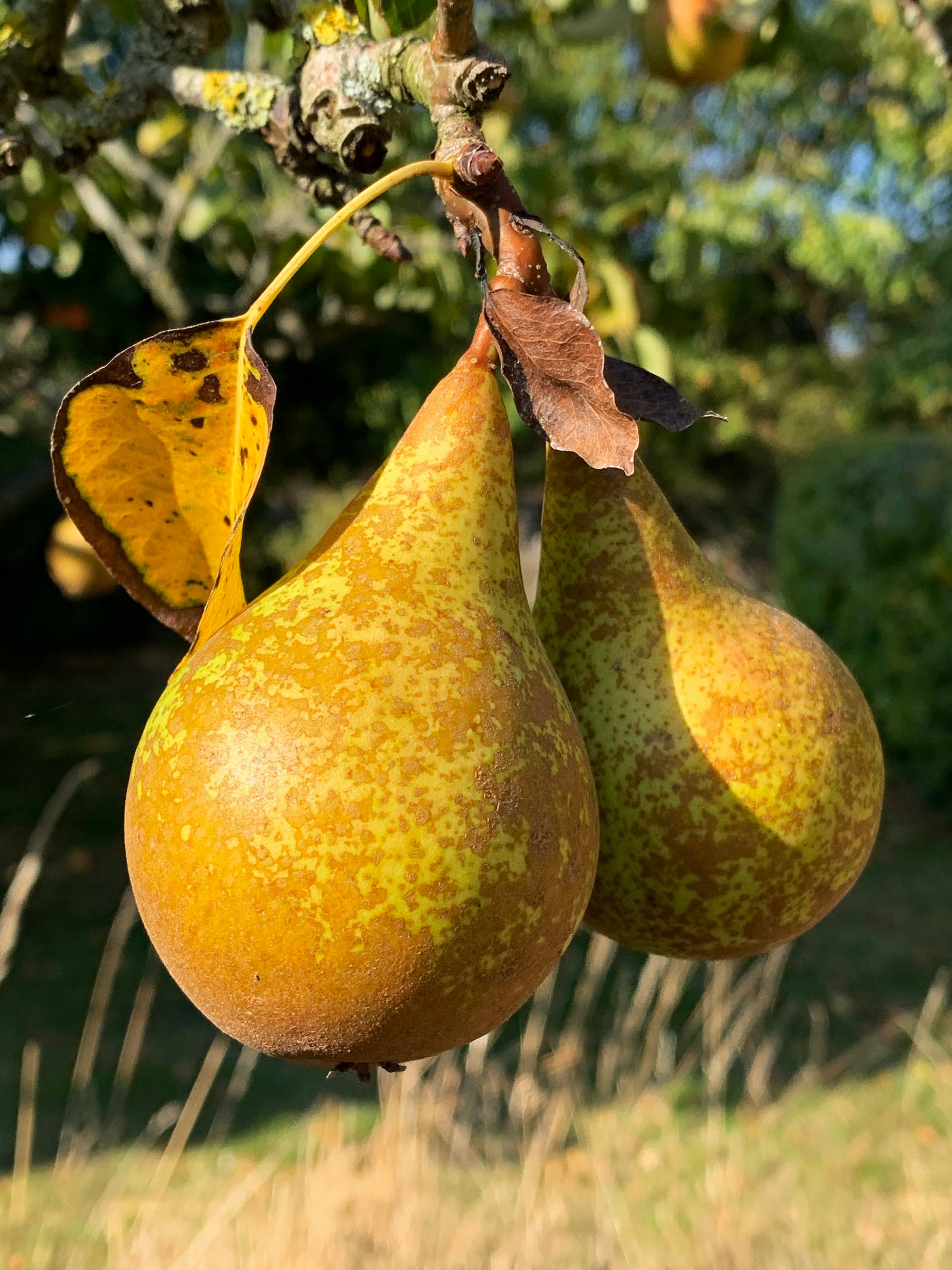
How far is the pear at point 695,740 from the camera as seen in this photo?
105 cm

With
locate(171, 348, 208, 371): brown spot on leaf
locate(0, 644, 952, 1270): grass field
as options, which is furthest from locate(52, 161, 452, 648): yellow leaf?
locate(0, 644, 952, 1270): grass field

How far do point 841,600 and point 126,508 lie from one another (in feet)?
28.6

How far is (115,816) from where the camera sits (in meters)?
9.00

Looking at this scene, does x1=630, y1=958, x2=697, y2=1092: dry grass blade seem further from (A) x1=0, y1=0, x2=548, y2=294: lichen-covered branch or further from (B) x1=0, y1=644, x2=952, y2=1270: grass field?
(A) x1=0, y1=0, x2=548, y2=294: lichen-covered branch

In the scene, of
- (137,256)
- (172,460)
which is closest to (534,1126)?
(137,256)

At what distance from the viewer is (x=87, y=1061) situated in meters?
5.14

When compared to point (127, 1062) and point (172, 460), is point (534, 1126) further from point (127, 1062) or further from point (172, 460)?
point (172, 460)

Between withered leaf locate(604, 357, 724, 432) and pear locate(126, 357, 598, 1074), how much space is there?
203mm

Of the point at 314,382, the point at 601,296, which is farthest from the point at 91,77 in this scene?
the point at 601,296

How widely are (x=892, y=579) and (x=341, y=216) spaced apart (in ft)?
26.7

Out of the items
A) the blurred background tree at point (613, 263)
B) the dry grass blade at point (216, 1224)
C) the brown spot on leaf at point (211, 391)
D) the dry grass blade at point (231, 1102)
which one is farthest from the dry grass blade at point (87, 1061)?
the brown spot on leaf at point (211, 391)

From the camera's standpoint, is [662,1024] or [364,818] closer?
[364,818]

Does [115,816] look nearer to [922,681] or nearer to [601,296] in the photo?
[922,681]

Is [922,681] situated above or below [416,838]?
below
